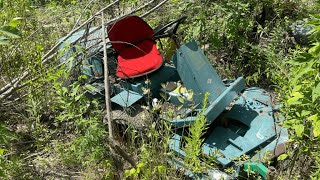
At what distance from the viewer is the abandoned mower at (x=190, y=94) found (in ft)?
10.0

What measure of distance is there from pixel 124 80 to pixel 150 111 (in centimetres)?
75

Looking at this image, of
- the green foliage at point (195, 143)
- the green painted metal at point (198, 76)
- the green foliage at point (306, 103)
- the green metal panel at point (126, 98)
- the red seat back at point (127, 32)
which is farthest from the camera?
the red seat back at point (127, 32)

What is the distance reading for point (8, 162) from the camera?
3.27 metres

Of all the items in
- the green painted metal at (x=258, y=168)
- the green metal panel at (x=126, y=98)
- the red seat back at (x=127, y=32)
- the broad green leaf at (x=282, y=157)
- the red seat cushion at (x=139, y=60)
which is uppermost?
the red seat back at (x=127, y=32)

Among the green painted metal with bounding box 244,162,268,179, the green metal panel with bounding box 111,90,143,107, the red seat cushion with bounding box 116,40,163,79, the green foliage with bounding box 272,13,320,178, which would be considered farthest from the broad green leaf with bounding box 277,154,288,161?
the red seat cushion with bounding box 116,40,163,79

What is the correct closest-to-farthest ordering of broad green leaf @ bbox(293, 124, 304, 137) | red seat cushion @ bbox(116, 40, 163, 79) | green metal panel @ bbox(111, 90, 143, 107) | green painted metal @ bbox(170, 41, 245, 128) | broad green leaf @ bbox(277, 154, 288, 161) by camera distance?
broad green leaf @ bbox(293, 124, 304, 137)
broad green leaf @ bbox(277, 154, 288, 161)
green painted metal @ bbox(170, 41, 245, 128)
green metal panel @ bbox(111, 90, 143, 107)
red seat cushion @ bbox(116, 40, 163, 79)

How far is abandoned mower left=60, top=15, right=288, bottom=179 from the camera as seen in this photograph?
3.06 metres

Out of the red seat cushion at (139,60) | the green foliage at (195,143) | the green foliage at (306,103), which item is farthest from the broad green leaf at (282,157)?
the red seat cushion at (139,60)

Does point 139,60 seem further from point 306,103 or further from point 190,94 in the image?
point 306,103

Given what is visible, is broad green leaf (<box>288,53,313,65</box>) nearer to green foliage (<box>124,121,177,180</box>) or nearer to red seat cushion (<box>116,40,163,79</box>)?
green foliage (<box>124,121,177,180</box>)

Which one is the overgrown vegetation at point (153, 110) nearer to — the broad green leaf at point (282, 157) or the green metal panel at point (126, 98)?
the broad green leaf at point (282, 157)

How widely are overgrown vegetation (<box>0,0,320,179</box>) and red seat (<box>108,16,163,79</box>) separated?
0.52m

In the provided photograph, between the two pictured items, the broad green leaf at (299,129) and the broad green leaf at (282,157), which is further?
the broad green leaf at (282,157)

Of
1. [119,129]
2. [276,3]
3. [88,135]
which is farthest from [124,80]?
[276,3]
